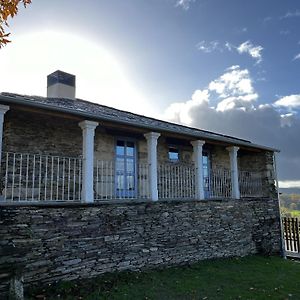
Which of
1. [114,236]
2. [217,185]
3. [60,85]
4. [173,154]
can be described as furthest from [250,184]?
[60,85]

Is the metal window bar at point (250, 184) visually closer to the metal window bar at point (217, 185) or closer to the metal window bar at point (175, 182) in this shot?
the metal window bar at point (217, 185)

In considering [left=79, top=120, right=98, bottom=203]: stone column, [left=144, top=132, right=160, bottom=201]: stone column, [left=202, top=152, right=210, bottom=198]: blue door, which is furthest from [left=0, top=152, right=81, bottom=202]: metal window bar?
[left=202, top=152, right=210, bottom=198]: blue door

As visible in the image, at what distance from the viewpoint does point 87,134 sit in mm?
7410

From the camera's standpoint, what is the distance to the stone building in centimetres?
615

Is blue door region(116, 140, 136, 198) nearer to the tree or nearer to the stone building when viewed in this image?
the stone building

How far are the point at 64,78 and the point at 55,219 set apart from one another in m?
5.85

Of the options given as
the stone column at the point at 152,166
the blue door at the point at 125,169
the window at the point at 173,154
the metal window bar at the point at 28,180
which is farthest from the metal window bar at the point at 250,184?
the metal window bar at the point at 28,180

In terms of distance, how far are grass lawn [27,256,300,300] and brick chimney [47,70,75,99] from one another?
20.6ft

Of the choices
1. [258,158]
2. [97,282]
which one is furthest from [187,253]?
[258,158]

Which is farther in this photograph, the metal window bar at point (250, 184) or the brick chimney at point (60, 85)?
the metal window bar at point (250, 184)

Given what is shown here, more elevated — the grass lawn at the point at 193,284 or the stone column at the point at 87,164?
the stone column at the point at 87,164

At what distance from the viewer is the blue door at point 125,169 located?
32.2 ft

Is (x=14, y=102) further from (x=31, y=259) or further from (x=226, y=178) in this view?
(x=226, y=178)

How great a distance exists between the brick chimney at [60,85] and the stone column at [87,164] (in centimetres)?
354
